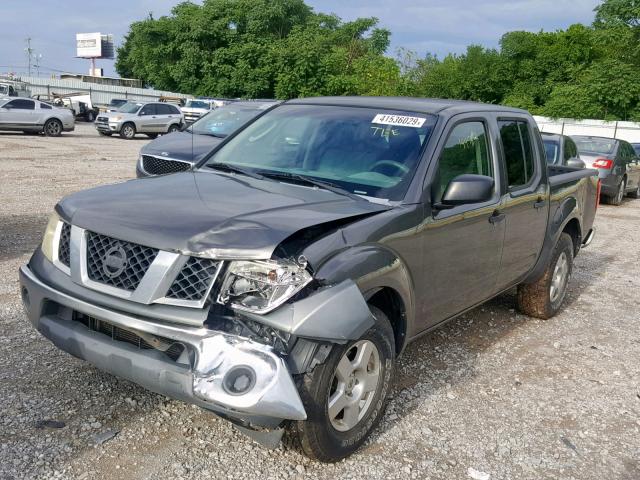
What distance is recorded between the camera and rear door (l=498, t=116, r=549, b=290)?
4.75 meters

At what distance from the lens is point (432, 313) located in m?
3.97

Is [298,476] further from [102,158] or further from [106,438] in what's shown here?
[102,158]

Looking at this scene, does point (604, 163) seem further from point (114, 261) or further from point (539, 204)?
point (114, 261)

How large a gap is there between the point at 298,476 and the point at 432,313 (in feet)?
4.41

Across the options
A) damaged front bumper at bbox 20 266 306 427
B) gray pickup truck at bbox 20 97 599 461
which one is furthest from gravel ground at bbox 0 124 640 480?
damaged front bumper at bbox 20 266 306 427

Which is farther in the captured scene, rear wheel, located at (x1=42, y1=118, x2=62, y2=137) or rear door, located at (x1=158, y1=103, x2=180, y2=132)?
rear door, located at (x1=158, y1=103, x2=180, y2=132)

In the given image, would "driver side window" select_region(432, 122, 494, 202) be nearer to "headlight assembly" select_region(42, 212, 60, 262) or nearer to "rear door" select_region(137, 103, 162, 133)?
"headlight assembly" select_region(42, 212, 60, 262)

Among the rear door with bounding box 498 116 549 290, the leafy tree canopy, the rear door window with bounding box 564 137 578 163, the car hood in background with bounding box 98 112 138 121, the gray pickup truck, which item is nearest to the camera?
the gray pickup truck

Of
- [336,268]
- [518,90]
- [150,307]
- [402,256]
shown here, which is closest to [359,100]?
[402,256]

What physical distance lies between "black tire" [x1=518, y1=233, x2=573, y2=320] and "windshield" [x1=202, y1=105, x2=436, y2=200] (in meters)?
2.33

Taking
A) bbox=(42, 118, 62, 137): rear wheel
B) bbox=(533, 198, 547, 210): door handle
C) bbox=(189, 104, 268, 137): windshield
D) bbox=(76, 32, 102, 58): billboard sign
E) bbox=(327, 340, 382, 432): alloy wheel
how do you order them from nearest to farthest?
bbox=(327, 340, 382, 432): alloy wheel
bbox=(533, 198, 547, 210): door handle
bbox=(189, 104, 268, 137): windshield
bbox=(42, 118, 62, 137): rear wheel
bbox=(76, 32, 102, 58): billboard sign

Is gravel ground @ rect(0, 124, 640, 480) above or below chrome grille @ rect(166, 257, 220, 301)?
below

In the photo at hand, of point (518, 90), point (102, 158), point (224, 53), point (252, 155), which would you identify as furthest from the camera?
point (224, 53)

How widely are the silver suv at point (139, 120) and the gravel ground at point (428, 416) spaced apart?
23.7m
